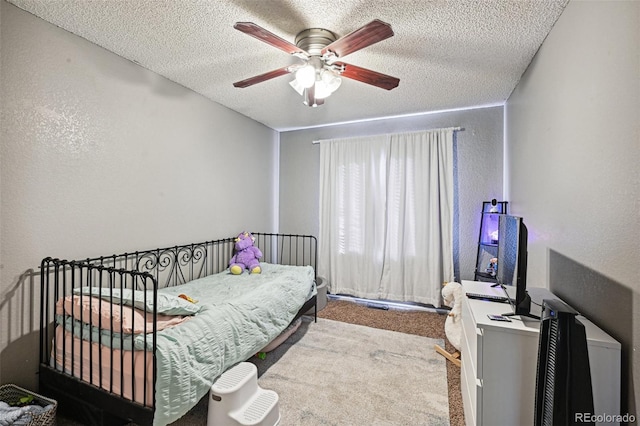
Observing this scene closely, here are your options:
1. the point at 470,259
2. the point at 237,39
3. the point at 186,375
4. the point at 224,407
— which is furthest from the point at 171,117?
the point at 470,259

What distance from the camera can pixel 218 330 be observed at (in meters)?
1.70

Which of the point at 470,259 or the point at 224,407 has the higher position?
the point at 470,259

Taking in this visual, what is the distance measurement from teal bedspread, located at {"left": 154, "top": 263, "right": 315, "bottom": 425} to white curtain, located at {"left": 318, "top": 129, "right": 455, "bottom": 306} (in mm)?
1077

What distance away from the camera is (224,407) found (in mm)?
1503

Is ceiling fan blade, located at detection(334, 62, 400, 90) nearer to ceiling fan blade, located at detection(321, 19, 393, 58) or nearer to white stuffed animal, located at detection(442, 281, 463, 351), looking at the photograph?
ceiling fan blade, located at detection(321, 19, 393, 58)

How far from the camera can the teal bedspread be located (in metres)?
1.38

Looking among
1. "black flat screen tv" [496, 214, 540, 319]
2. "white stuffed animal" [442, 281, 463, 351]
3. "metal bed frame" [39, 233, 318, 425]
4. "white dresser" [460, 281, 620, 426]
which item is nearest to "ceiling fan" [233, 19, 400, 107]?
"black flat screen tv" [496, 214, 540, 319]

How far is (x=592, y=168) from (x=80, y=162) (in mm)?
2983

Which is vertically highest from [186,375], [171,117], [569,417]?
[171,117]

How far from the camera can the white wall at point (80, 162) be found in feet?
5.41

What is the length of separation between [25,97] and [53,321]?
1.41 metres

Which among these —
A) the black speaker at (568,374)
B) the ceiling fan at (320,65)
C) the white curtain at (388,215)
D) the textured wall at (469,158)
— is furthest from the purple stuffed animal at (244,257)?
the black speaker at (568,374)

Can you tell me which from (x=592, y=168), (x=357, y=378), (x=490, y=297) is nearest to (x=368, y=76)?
(x=592, y=168)

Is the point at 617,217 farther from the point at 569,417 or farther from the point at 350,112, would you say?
the point at 350,112
